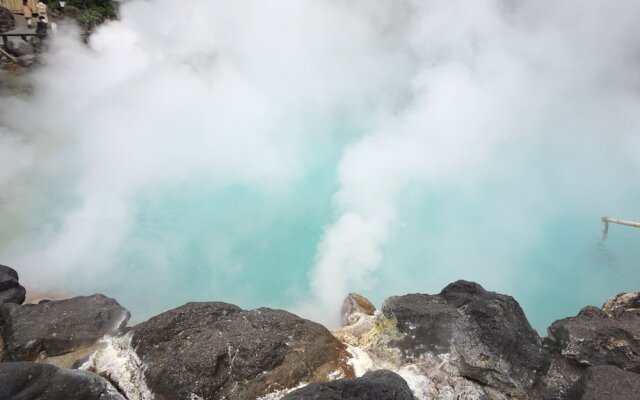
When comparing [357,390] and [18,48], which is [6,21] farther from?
[357,390]

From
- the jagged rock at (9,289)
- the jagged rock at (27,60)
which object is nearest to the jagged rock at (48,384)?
the jagged rock at (9,289)

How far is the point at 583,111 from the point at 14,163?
961cm

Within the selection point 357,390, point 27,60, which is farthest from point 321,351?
point 27,60

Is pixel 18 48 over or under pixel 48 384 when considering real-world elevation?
over

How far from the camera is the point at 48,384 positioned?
199cm

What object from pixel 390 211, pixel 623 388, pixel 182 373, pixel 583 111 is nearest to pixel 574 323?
pixel 623 388

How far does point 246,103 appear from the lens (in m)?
8.06

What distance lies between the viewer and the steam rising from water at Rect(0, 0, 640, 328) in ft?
17.8

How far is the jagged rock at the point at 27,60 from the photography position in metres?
10.4

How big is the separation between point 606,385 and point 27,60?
489 inches

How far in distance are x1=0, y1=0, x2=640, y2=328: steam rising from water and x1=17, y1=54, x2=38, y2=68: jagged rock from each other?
25.2 inches

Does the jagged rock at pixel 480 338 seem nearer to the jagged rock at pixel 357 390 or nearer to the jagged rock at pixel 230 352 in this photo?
the jagged rock at pixel 230 352

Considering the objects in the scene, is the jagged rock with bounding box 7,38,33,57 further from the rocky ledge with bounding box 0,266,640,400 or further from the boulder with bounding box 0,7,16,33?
the rocky ledge with bounding box 0,266,640,400

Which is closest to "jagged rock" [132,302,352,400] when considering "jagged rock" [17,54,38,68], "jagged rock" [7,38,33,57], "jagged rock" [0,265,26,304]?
"jagged rock" [0,265,26,304]
